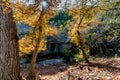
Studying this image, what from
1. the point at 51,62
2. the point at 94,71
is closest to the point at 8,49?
the point at 94,71

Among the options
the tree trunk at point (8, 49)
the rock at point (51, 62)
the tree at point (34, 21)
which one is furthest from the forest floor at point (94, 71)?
the rock at point (51, 62)

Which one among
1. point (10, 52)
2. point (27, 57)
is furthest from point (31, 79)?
point (27, 57)

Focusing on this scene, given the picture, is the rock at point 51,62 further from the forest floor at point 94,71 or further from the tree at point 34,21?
the tree at point 34,21

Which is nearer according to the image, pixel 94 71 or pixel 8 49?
pixel 8 49

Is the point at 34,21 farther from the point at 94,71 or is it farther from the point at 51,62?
the point at 51,62

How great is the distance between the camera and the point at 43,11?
618 centimetres

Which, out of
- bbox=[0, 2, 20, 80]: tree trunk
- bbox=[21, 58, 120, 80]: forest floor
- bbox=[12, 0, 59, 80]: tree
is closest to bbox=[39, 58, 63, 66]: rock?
bbox=[21, 58, 120, 80]: forest floor

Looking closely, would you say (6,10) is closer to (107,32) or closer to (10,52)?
(10,52)

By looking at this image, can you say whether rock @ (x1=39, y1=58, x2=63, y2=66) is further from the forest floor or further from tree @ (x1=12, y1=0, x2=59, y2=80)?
tree @ (x1=12, y1=0, x2=59, y2=80)

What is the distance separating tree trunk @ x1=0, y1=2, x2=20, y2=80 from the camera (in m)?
5.38

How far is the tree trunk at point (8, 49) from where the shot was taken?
17.7ft

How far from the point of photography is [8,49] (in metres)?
5.40

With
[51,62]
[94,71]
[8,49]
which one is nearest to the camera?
[8,49]

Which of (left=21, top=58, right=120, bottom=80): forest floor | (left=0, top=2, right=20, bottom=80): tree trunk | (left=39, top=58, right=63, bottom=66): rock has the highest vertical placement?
(left=0, top=2, right=20, bottom=80): tree trunk
